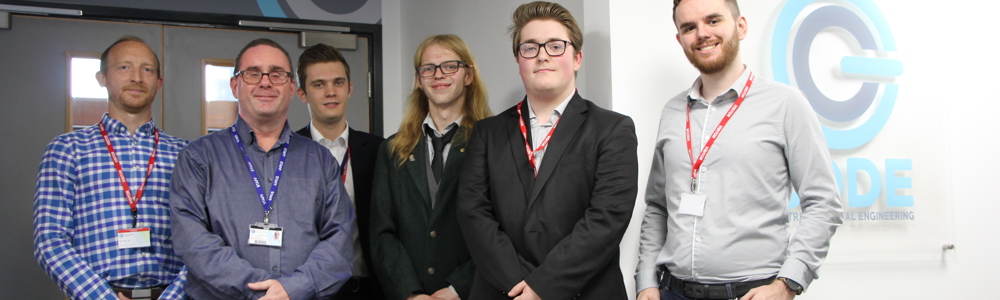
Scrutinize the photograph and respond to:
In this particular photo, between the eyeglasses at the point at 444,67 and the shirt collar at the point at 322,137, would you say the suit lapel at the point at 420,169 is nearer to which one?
the eyeglasses at the point at 444,67

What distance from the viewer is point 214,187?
2303 mm

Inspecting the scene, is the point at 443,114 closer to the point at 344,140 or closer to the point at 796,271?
the point at 344,140

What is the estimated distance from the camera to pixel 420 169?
258 cm

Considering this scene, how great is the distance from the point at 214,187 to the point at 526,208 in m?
1.03

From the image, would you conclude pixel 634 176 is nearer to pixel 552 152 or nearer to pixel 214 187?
pixel 552 152

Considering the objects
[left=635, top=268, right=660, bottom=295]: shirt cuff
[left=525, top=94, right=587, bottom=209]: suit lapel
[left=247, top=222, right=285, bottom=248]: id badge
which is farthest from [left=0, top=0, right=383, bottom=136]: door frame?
[left=635, top=268, right=660, bottom=295]: shirt cuff

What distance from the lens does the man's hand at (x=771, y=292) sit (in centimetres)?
193

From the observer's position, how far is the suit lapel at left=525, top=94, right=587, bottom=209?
2125 mm

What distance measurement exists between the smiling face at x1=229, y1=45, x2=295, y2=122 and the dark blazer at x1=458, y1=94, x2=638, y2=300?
0.75m

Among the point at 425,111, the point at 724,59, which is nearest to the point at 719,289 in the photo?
the point at 724,59

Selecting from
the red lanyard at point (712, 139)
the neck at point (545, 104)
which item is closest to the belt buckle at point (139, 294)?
the neck at point (545, 104)

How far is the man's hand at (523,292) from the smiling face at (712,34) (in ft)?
2.83

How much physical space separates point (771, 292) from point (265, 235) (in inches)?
60.8

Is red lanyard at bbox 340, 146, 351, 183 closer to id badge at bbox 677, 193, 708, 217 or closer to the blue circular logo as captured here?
id badge at bbox 677, 193, 708, 217
